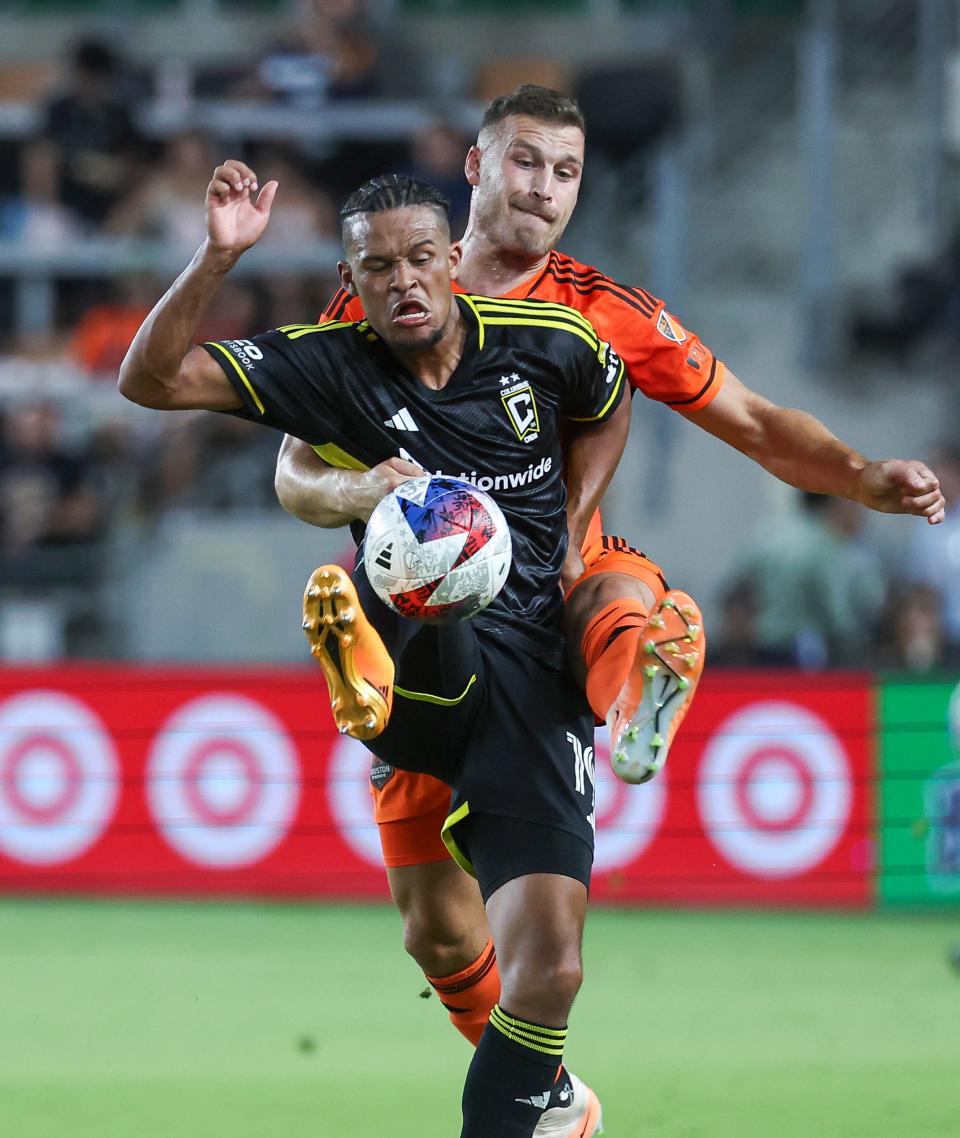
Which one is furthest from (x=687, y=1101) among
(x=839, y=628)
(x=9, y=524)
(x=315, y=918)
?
(x=9, y=524)

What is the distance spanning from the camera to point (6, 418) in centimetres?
1174

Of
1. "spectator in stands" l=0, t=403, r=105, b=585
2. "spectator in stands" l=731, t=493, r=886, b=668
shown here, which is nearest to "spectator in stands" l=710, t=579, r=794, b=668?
"spectator in stands" l=731, t=493, r=886, b=668

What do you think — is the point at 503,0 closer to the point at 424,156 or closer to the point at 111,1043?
the point at 424,156

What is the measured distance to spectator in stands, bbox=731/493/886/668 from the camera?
1032 cm

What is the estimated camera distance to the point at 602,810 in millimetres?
9781

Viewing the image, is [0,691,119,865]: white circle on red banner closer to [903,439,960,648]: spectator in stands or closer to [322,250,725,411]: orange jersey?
[903,439,960,648]: spectator in stands

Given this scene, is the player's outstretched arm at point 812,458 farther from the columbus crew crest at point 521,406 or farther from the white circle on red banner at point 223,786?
the white circle on red banner at point 223,786

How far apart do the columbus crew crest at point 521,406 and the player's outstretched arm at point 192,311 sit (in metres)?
0.68

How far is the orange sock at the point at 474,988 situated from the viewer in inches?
200

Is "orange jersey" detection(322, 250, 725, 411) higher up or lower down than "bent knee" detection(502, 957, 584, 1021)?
higher up

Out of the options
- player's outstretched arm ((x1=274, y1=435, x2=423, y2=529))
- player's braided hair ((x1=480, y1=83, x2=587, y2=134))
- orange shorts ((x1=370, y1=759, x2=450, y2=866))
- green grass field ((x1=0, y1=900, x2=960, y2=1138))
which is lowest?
green grass field ((x1=0, y1=900, x2=960, y2=1138))

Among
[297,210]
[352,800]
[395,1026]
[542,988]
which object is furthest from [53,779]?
[542,988]

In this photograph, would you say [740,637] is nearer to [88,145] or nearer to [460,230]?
[460,230]

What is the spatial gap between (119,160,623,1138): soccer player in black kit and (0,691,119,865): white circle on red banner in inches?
226
